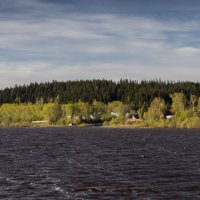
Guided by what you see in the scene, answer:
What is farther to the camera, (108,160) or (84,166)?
(108,160)

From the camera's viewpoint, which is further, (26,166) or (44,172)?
(26,166)

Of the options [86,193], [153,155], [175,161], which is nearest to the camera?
[86,193]

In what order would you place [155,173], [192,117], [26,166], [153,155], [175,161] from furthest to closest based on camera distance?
[192,117] → [153,155] → [175,161] → [26,166] → [155,173]

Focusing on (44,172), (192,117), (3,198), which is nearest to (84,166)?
(44,172)

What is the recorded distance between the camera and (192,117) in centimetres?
18150

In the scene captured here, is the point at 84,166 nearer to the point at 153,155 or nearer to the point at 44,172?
the point at 44,172

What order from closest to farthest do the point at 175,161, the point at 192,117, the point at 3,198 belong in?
the point at 3,198, the point at 175,161, the point at 192,117

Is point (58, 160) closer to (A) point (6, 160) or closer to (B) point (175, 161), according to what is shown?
(A) point (6, 160)

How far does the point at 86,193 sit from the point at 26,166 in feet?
61.0

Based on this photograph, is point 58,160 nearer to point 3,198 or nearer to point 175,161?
point 175,161

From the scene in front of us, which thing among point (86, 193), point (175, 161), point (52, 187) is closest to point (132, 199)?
point (86, 193)

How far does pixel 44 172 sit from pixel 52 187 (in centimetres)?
943

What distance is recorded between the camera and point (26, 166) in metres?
59.5

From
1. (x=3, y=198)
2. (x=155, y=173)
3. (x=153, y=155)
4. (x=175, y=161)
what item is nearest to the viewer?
(x=3, y=198)
